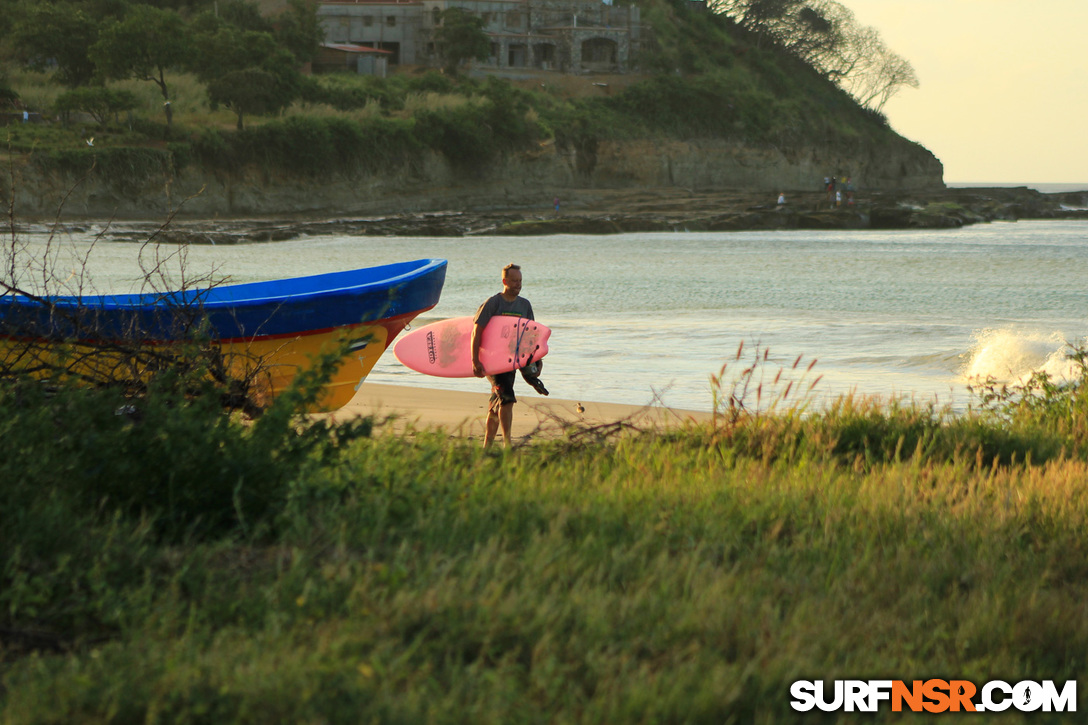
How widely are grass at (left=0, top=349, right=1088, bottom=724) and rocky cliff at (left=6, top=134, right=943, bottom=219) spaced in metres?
28.6

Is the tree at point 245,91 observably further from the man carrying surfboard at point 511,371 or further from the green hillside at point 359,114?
the man carrying surfboard at point 511,371

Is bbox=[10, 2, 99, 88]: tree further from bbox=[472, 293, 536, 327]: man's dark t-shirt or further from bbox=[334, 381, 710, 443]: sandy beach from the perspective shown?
bbox=[472, 293, 536, 327]: man's dark t-shirt

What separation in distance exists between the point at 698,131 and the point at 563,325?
6006 centimetres

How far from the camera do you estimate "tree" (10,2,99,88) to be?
51.5 meters

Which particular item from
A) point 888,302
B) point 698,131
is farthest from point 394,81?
point 888,302

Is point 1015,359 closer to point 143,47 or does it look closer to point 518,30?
point 143,47

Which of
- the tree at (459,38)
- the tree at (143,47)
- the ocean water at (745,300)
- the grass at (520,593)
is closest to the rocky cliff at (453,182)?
the tree at (143,47)

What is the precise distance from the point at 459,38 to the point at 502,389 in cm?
6793

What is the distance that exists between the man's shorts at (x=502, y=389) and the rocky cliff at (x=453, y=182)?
85.8ft

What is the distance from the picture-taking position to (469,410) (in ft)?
30.0

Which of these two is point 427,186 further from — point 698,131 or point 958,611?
point 958,611

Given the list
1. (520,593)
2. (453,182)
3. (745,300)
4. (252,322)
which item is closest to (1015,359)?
(252,322)

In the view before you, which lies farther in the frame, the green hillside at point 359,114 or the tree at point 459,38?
the tree at point 459,38

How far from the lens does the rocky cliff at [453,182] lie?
1734 inches
